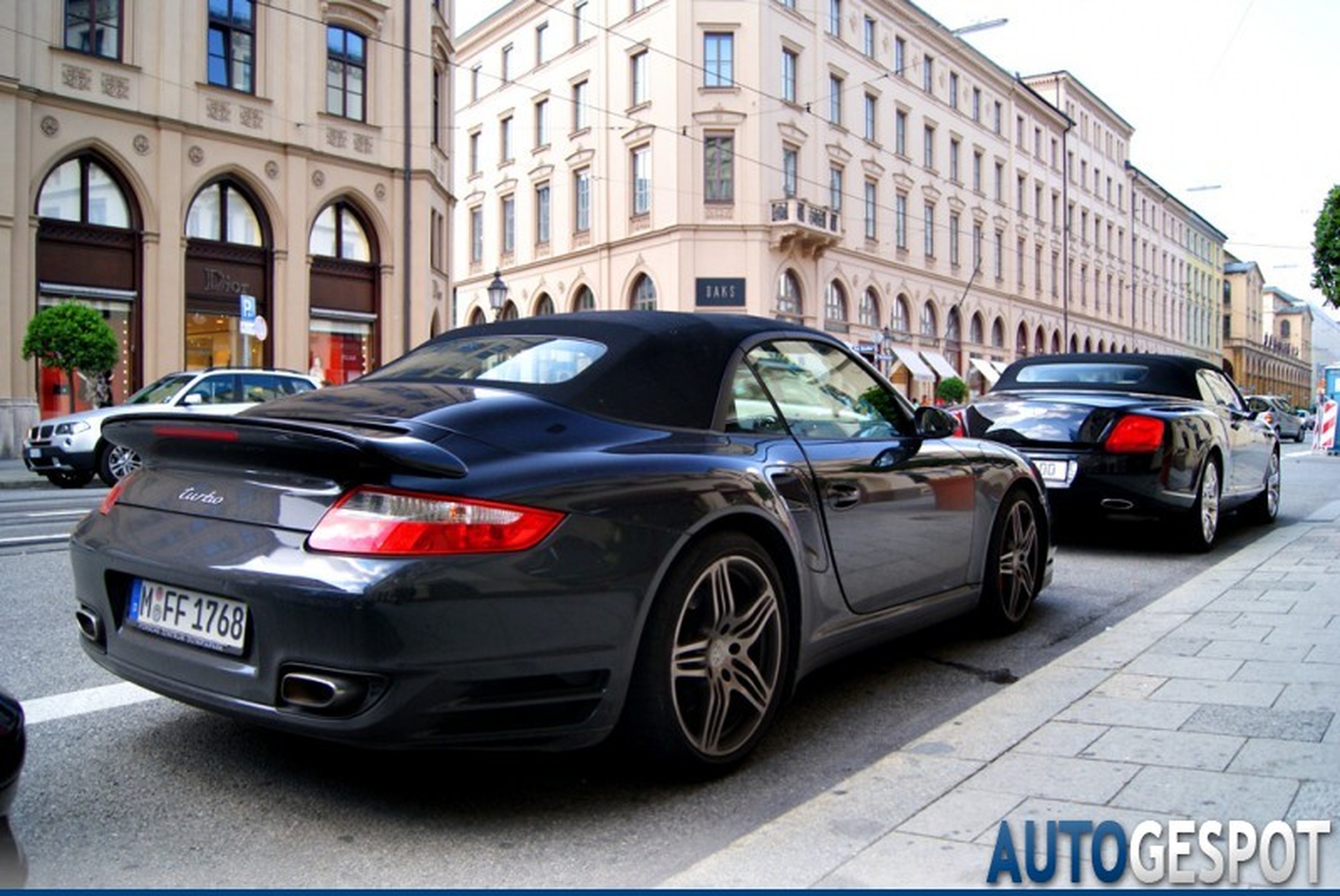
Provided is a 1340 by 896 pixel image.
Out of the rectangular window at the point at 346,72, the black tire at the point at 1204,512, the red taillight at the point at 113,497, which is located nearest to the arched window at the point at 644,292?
the rectangular window at the point at 346,72

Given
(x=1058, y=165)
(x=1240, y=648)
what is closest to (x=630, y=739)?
(x=1240, y=648)

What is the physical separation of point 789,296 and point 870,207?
7.19m

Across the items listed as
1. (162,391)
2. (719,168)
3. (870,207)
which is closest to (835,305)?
(870,207)

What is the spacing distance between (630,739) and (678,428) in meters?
0.94

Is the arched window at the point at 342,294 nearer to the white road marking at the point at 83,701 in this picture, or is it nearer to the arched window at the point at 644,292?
the arched window at the point at 644,292

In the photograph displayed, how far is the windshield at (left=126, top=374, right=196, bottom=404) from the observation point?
1478 cm

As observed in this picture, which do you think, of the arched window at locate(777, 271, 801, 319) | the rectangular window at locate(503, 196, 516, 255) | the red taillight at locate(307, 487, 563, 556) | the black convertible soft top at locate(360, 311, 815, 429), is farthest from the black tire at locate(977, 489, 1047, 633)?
the rectangular window at locate(503, 196, 516, 255)

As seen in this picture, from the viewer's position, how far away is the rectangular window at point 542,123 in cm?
4466

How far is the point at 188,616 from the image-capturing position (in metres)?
2.85

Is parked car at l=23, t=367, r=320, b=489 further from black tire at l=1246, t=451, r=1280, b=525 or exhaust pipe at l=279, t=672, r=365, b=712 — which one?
exhaust pipe at l=279, t=672, r=365, b=712

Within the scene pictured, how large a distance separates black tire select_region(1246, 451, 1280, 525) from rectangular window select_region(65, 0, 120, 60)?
21.4m

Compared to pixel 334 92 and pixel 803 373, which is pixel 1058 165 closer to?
pixel 334 92

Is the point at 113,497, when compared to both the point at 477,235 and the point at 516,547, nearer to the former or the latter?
the point at 516,547

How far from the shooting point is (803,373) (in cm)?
405
